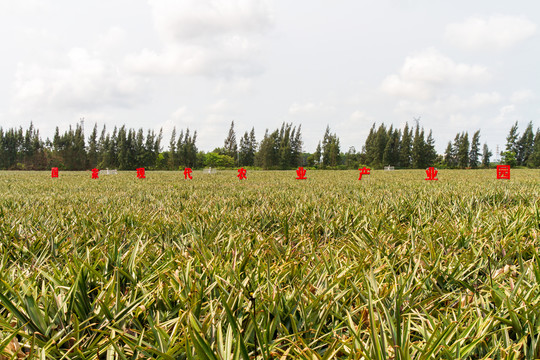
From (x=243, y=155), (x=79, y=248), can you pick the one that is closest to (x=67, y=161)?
(x=243, y=155)

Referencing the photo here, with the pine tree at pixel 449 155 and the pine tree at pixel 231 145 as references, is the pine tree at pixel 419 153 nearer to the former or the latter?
the pine tree at pixel 449 155

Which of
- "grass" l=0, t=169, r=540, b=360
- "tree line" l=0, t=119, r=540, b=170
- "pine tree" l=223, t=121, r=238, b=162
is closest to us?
"grass" l=0, t=169, r=540, b=360

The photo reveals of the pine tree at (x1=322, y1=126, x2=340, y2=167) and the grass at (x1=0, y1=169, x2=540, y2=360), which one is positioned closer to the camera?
the grass at (x1=0, y1=169, x2=540, y2=360)

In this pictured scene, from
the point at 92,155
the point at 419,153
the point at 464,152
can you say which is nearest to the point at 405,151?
the point at 419,153

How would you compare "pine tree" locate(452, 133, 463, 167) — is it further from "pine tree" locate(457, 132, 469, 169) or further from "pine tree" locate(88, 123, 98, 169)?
"pine tree" locate(88, 123, 98, 169)

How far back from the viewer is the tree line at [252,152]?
65.8 meters

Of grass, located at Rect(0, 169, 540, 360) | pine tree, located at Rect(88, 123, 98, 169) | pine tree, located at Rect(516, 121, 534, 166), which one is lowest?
grass, located at Rect(0, 169, 540, 360)

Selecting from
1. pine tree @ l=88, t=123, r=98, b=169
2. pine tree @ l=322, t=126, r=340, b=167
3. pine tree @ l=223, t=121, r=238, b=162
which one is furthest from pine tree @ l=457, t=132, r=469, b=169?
pine tree @ l=88, t=123, r=98, b=169

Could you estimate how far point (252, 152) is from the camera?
268 feet

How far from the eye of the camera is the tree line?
65.8 m

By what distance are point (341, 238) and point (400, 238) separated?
1.50 feet

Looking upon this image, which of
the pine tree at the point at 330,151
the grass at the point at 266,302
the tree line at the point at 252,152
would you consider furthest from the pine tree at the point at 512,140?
the grass at the point at 266,302

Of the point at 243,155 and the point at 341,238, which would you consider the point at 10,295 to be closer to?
the point at 341,238

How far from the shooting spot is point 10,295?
1249 mm
